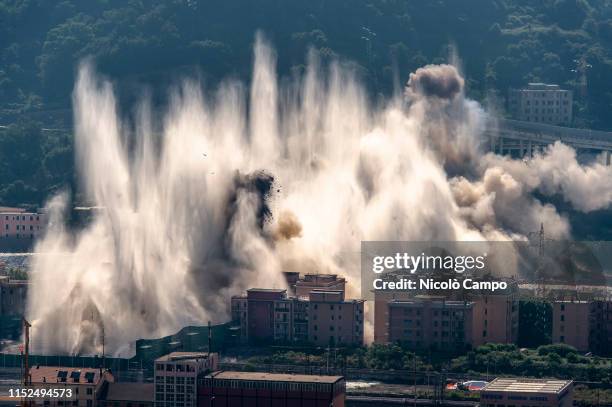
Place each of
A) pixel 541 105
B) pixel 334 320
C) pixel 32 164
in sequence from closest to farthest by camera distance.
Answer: pixel 334 320 < pixel 32 164 < pixel 541 105

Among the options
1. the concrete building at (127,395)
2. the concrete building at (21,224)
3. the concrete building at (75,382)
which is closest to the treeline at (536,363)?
the concrete building at (127,395)

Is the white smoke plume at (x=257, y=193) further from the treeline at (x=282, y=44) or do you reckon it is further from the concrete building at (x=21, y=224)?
the treeline at (x=282, y=44)

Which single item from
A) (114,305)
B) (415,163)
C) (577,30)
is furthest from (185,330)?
(577,30)

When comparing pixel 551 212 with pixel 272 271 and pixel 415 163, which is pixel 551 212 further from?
pixel 272 271

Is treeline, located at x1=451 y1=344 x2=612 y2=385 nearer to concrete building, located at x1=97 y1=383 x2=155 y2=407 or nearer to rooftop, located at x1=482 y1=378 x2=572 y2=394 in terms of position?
rooftop, located at x1=482 y1=378 x2=572 y2=394

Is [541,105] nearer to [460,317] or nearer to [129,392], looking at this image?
[460,317]

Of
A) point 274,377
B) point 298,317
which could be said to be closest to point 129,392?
point 274,377

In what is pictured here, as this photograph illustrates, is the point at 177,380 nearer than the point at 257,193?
Yes
